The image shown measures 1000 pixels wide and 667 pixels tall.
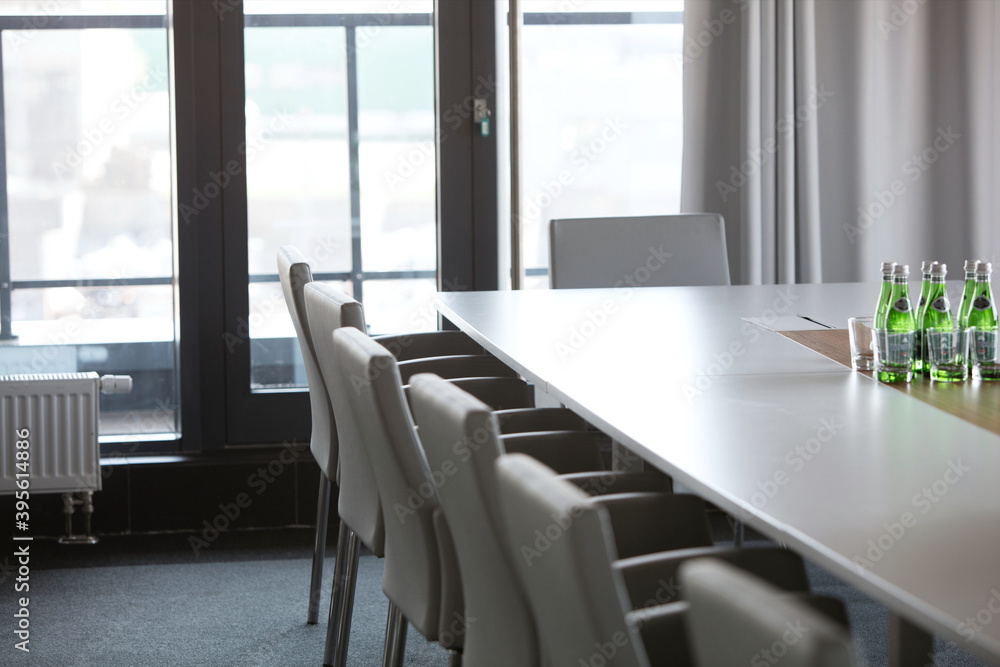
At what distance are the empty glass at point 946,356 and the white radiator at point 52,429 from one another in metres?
2.63

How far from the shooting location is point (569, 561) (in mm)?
901

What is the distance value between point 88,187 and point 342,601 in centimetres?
193

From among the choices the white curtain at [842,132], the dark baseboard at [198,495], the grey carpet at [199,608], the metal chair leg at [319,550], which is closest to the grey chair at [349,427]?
the metal chair leg at [319,550]

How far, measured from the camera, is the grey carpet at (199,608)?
9.15 ft

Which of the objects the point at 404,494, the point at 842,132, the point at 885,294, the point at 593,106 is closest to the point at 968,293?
the point at 885,294

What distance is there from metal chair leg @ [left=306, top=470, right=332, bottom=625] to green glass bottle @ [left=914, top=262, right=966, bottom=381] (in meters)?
1.45

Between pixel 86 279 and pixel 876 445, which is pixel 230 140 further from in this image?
pixel 876 445

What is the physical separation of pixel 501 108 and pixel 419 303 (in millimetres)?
752

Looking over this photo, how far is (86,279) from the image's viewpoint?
3.79m

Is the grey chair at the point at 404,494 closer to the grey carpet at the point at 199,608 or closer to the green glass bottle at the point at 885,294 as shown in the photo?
the green glass bottle at the point at 885,294

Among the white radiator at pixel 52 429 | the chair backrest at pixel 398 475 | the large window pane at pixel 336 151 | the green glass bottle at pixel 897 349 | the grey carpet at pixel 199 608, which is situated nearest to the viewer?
the chair backrest at pixel 398 475

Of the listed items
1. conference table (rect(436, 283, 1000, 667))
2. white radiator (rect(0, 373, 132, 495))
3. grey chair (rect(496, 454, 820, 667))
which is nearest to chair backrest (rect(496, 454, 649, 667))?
grey chair (rect(496, 454, 820, 667))

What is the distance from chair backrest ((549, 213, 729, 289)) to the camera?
338cm

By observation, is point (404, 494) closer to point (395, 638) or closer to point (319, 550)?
point (395, 638)
